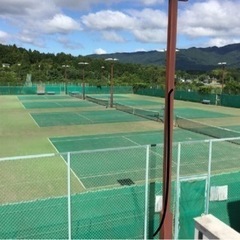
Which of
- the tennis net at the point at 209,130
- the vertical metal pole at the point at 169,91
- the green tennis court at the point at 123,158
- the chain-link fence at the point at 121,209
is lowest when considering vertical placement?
the green tennis court at the point at 123,158

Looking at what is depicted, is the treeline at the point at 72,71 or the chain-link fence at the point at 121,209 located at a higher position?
the treeline at the point at 72,71

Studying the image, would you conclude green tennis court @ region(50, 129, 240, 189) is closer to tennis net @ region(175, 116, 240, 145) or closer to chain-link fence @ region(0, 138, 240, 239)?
tennis net @ region(175, 116, 240, 145)

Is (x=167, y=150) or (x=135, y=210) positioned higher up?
(x=167, y=150)

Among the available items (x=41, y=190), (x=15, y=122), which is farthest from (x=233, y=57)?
(x=41, y=190)

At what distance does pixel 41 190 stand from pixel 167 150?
7.05 meters

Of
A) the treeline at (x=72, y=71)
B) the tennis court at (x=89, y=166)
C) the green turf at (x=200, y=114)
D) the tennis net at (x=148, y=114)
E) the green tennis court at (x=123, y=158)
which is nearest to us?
the tennis court at (x=89, y=166)

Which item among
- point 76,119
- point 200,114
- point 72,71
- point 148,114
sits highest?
point 72,71

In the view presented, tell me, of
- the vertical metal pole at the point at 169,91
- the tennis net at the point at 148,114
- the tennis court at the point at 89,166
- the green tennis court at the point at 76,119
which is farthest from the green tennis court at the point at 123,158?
the tennis net at the point at 148,114

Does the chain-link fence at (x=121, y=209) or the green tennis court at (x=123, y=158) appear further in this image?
the green tennis court at (x=123, y=158)

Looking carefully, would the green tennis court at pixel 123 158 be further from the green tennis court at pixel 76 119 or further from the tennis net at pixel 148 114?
the tennis net at pixel 148 114

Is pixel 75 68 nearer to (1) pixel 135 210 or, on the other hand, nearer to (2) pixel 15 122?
(2) pixel 15 122

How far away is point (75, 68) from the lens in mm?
121875

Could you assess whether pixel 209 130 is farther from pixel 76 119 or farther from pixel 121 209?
pixel 121 209

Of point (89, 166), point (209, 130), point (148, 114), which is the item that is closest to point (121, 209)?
point (89, 166)
